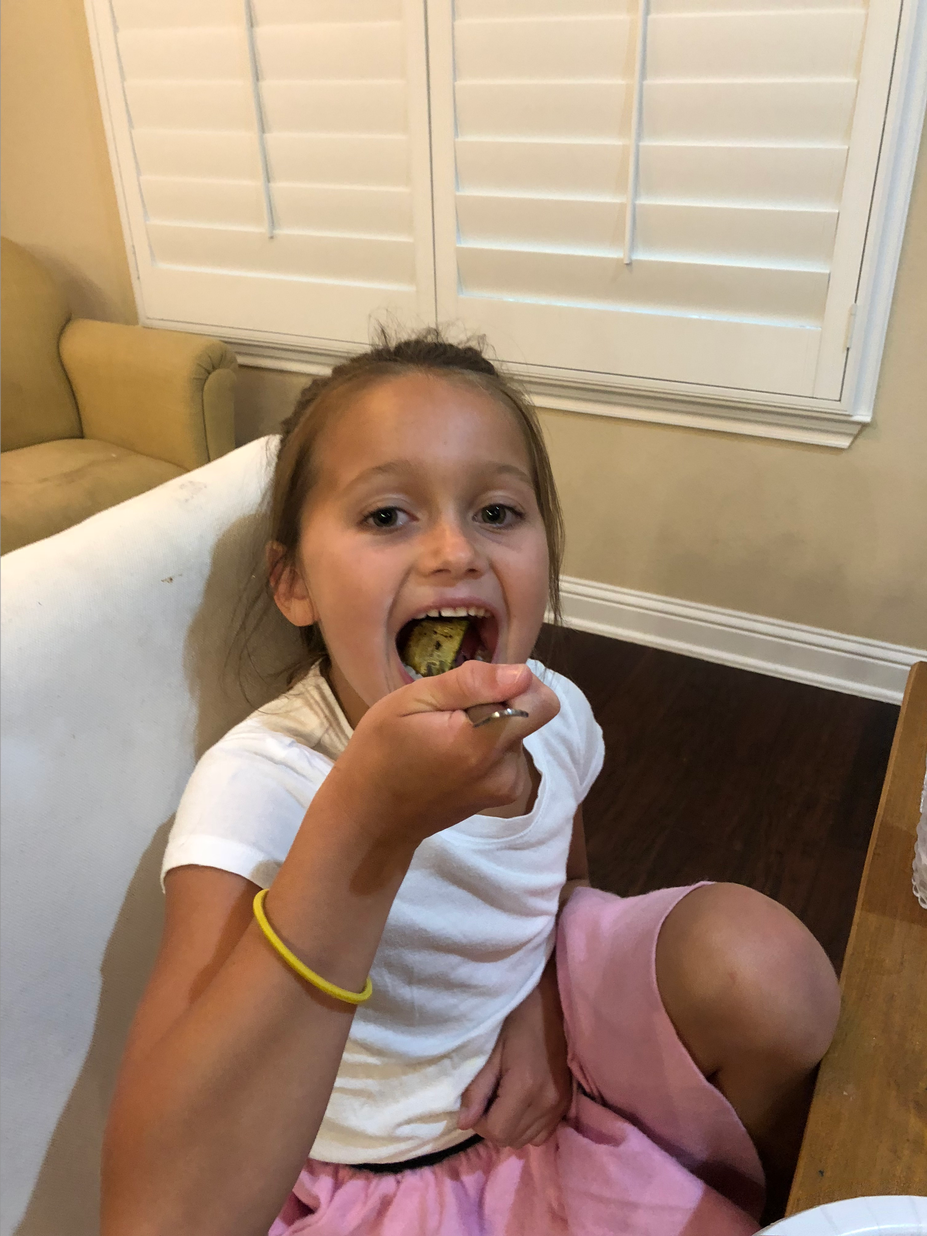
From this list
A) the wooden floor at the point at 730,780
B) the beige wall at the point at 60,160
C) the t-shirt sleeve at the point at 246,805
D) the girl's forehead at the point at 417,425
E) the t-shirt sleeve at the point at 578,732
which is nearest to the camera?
the t-shirt sleeve at the point at 246,805

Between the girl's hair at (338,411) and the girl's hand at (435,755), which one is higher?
the girl's hair at (338,411)

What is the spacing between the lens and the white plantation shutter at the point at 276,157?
185 centimetres

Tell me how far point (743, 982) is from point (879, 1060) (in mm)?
118

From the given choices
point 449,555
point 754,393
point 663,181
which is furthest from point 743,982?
point 663,181

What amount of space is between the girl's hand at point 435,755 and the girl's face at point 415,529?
0.51 feet

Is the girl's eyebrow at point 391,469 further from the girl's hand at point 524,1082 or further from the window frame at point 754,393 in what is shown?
the window frame at point 754,393

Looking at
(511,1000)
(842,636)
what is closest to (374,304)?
(842,636)

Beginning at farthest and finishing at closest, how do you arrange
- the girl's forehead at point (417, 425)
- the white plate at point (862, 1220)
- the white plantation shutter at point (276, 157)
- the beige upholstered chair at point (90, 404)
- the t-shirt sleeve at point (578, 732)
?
the beige upholstered chair at point (90, 404), the white plantation shutter at point (276, 157), the t-shirt sleeve at point (578, 732), the girl's forehead at point (417, 425), the white plate at point (862, 1220)

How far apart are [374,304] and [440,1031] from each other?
5.58 feet

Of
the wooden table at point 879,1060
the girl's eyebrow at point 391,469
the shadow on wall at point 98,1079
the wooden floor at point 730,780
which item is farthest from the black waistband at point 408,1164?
the wooden floor at point 730,780

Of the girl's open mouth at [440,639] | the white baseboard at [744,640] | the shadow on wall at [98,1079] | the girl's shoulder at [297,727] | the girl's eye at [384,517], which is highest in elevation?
the girl's eye at [384,517]

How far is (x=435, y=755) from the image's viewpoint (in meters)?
0.49

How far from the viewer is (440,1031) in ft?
2.41

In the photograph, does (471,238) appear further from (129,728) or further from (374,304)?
(129,728)
